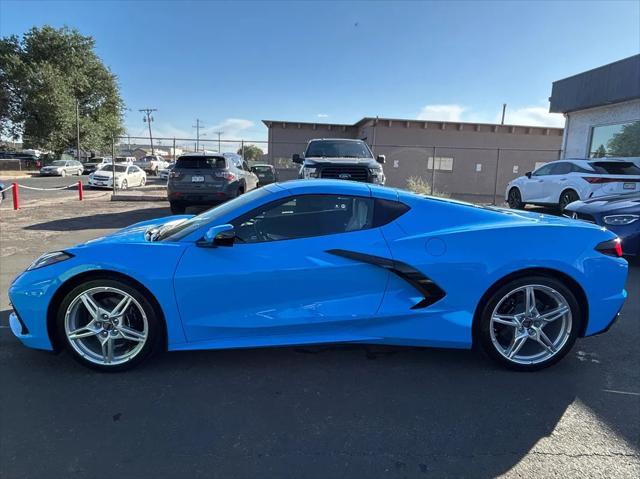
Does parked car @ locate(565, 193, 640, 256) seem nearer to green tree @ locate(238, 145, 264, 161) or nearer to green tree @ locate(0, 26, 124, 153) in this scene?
green tree @ locate(238, 145, 264, 161)

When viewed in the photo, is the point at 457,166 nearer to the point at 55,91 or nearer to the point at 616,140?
the point at 616,140

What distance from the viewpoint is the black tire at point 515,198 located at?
13624 mm

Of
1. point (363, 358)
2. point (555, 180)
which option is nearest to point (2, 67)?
point (555, 180)

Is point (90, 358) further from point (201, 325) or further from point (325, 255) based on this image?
point (325, 255)

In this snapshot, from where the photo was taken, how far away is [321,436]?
2.60 m

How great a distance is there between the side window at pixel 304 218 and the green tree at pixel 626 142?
46.7 ft

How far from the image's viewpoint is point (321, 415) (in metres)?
2.81

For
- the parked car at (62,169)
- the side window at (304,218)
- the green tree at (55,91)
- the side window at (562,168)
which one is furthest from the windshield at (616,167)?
the green tree at (55,91)

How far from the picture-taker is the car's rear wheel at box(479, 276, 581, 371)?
331cm

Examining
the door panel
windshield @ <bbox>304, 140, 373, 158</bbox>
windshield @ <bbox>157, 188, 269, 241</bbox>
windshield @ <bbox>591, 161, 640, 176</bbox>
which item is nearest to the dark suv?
windshield @ <bbox>304, 140, 373, 158</bbox>

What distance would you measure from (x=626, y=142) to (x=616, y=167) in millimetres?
4403

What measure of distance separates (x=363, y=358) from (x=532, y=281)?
140cm

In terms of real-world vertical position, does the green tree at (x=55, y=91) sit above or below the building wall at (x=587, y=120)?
above

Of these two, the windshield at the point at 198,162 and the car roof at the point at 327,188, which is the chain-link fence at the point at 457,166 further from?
the car roof at the point at 327,188
